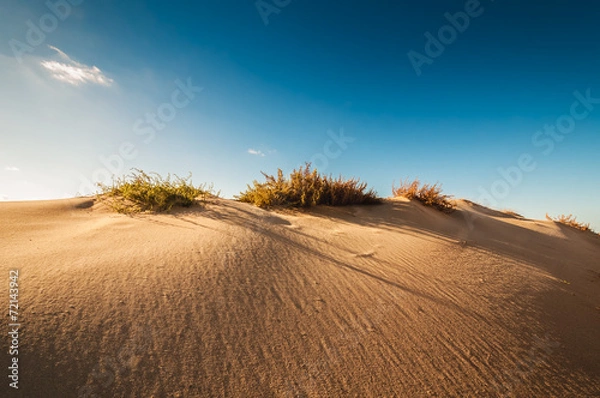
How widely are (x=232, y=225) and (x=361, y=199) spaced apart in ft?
10.4

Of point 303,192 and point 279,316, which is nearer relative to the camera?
point 279,316

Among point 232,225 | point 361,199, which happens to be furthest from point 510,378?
point 361,199

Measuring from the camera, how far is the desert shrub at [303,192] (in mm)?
4840

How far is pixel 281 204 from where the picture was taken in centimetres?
486

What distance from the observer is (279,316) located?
173cm

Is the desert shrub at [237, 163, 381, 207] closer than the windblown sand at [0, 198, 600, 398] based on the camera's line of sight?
No

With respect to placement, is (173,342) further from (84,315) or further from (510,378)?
(510,378)

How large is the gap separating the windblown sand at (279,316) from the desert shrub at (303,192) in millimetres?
1618

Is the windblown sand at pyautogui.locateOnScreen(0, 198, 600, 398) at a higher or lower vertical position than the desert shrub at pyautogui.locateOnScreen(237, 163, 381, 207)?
lower

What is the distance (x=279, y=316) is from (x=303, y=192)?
129 inches

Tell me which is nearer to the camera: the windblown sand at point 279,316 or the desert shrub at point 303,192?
the windblown sand at point 279,316

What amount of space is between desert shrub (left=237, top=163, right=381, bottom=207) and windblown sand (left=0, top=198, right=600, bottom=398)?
1618 millimetres

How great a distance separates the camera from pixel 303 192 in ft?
15.9

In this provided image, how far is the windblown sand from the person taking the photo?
1.28 m
